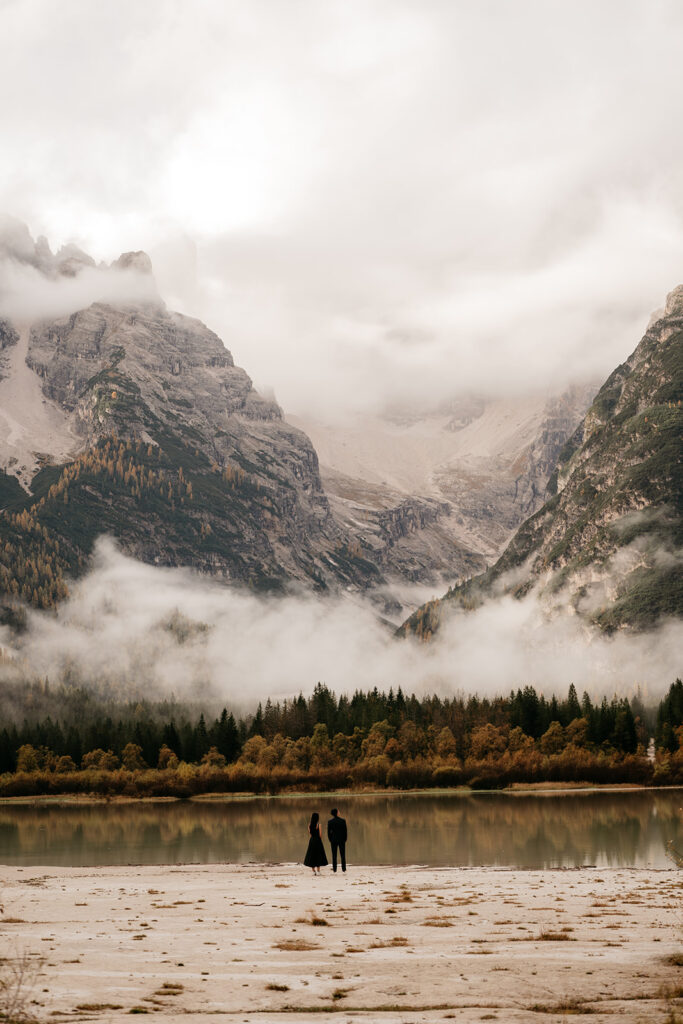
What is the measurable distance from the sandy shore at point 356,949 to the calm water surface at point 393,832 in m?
16.3

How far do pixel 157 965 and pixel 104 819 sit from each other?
129643 millimetres

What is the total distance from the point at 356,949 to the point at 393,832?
241ft

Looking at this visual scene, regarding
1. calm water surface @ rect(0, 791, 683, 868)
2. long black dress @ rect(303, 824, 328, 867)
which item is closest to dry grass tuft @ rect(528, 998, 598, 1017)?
calm water surface @ rect(0, 791, 683, 868)

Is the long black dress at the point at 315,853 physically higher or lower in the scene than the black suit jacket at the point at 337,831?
lower

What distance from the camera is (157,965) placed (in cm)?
2873

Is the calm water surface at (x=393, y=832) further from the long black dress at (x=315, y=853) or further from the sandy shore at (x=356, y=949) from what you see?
the sandy shore at (x=356, y=949)

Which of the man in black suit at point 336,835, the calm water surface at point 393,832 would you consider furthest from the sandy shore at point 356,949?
the calm water surface at point 393,832

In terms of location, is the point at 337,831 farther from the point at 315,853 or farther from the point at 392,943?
the point at 392,943

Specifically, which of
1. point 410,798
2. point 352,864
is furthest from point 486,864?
point 410,798

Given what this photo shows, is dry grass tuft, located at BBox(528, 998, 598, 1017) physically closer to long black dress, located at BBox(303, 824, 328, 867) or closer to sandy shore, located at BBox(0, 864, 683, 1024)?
sandy shore, located at BBox(0, 864, 683, 1024)

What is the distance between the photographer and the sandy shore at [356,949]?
2378 centimetres

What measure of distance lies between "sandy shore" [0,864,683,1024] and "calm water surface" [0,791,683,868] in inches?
642

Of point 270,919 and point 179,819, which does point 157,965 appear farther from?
point 179,819

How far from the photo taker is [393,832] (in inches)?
4040
